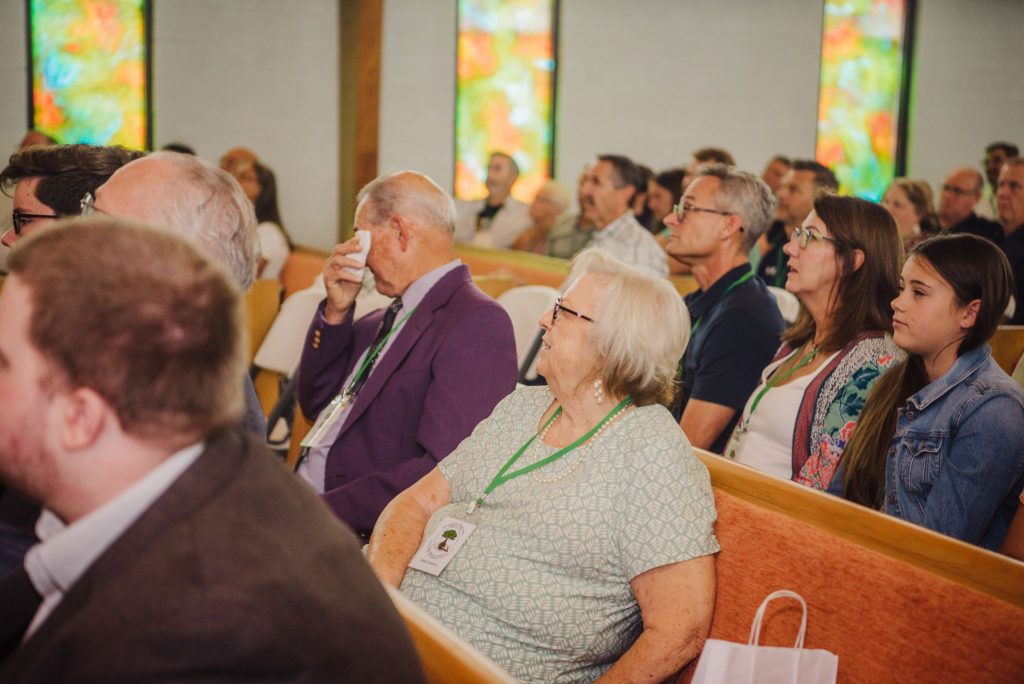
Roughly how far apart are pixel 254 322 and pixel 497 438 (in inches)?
96.5

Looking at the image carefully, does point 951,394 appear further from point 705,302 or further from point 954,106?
point 954,106

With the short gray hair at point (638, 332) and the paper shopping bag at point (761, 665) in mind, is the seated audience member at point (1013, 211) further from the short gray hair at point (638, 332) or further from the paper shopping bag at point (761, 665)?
the paper shopping bag at point (761, 665)

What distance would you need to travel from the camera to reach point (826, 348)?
112 inches

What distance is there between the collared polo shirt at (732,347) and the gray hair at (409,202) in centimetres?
89

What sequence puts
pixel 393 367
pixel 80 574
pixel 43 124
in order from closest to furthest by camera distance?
pixel 80 574
pixel 393 367
pixel 43 124

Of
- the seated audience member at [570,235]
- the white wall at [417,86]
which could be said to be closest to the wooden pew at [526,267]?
the seated audience member at [570,235]

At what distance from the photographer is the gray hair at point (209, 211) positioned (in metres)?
1.88

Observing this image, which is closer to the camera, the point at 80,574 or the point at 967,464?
the point at 80,574

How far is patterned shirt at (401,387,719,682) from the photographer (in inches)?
74.2

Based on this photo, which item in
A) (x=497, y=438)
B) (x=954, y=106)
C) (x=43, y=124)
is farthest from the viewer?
(x=954, y=106)

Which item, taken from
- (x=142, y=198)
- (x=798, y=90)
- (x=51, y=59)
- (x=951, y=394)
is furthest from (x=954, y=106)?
(x=142, y=198)

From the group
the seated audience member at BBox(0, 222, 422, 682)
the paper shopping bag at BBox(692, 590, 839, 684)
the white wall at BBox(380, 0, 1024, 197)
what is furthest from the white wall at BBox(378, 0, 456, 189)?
the seated audience member at BBox(0, 222, 422, 682)

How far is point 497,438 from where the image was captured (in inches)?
88.0

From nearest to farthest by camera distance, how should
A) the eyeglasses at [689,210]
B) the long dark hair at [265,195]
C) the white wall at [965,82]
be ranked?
the eyeglasses at [689,210]
the long dark hair at [265,195]
the white wall at [965,82]
